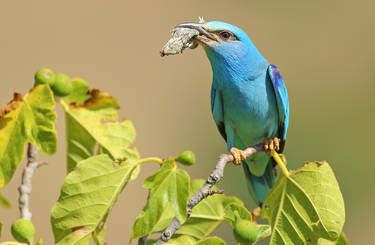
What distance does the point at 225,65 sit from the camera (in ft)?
12.0

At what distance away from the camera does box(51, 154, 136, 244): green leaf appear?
233 centimetres

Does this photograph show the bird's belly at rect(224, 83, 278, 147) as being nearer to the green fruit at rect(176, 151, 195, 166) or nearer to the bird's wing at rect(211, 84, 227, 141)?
the bird's wing at rect(211, 84, 227, 141)

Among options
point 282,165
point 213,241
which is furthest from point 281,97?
point 213,241

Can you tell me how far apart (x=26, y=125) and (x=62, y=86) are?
27cm

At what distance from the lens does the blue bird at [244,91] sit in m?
3.60

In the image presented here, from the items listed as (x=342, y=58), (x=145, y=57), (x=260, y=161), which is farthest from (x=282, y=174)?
(x=342, y=58)

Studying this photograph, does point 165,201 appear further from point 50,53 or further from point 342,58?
point 342,58

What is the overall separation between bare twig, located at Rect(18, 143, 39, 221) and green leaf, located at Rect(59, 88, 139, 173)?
20 centimetres

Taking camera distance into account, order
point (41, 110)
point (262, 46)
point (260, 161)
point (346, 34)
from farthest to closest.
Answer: point (346, 34), point (262, 46), point (260, 161), point (41, 110)

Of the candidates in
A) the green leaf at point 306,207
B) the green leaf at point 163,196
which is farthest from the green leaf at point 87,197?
the green leaf at point 306,207

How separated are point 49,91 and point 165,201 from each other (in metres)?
0.68

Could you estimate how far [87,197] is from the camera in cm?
238

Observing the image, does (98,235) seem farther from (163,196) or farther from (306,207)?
(306,207)

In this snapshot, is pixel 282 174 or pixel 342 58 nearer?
pixel 282 174
